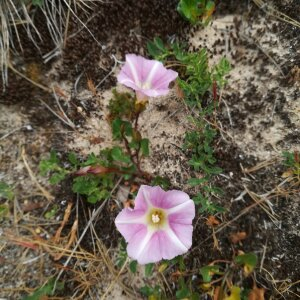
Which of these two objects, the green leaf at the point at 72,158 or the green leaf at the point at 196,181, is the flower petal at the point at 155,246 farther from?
the green leaf at the point at 72,158

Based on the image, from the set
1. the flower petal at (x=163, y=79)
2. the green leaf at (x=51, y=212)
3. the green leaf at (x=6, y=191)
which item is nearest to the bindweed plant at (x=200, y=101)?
the flower petal at (x=163, y=79)

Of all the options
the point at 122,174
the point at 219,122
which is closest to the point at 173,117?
the point at 219,122

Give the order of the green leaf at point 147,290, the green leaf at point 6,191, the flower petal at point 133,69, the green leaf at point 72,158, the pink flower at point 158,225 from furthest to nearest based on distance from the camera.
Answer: the green leaf at point 6,191
the green leaf at point 72,158
the green leaf at point 147,290
the flower petal at point 133,69
the pink flower at point 158,225

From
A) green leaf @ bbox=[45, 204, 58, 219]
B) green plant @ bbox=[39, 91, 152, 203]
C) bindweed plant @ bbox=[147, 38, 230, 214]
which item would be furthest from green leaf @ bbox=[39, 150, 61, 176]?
bindweed plant @ bbox=[147, 38, 230, 214]

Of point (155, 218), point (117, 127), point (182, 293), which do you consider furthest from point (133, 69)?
point (182, 293)

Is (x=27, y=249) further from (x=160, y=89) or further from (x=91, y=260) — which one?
(x=160, y=89)

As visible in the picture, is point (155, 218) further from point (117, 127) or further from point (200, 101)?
point (200, 101)
